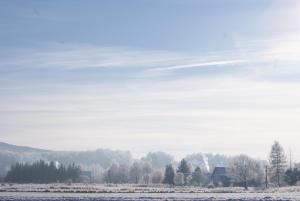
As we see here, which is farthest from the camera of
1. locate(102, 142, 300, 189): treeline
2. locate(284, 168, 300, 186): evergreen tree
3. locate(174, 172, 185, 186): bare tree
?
locate(174, 172, 185, 186): bare tree

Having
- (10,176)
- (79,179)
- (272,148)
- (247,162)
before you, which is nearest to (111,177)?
(79,179)

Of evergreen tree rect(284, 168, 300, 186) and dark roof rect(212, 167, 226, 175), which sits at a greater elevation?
dark roof rect(212, 167, 226, 175)

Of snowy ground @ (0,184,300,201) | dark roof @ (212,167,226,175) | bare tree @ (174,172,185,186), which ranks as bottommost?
snowy ground @ (0,184,300,201)

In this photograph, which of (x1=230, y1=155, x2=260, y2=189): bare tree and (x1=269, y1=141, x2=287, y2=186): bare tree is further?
(x1=230, y1=155, x2=260, y2=189): bare tree

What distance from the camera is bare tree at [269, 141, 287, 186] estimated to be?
120m

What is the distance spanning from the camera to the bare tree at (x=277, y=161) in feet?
393

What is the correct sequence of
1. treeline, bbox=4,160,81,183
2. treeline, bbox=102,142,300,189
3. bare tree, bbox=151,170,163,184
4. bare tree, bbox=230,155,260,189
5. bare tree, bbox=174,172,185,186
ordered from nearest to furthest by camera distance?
treeline, bbox=102,142,300,189 → bare tree, bbox=230,155,260,189 → bare tree, bbox=174,172,185,186 → treeline, bbox=4,160,81,183 → bare tree, bbox=151,170,163,184

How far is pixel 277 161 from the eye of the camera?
11981 cm

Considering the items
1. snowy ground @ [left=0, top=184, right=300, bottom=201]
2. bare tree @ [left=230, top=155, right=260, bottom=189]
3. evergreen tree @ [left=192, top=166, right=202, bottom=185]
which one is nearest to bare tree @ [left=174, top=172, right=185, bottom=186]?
evergreen tree @ [left=192, top=166, right=202, bottom=185]

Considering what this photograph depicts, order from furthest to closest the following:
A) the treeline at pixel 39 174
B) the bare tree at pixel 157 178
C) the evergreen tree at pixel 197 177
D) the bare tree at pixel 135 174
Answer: the bare tree at pixel 135 174 < the bare tree at pixel 157 178 < the treeline at pixel 39 174 < the evergreen tree at pixel 197 177

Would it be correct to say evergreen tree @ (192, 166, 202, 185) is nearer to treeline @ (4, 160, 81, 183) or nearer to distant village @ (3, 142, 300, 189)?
distant village @ (3, 142, 300, 189)

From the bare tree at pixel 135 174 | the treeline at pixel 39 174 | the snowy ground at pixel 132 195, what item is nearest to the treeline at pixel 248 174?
the bare tree at pixel 135 174

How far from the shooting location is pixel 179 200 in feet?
170

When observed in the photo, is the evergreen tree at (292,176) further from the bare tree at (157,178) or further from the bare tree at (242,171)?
the bare tree at (157,178)
